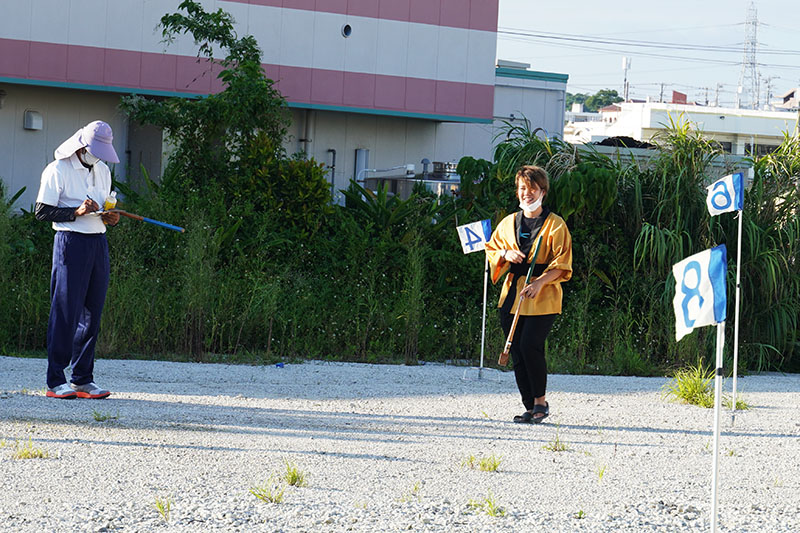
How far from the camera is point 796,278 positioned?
12.2 m

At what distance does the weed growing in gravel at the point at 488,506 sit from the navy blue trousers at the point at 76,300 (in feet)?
11.7

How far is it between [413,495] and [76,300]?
131 inches

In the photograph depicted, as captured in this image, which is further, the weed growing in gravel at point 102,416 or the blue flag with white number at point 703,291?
the weed growing in gravel at point 102,416

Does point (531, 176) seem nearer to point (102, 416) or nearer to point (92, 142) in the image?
point (92, 142)

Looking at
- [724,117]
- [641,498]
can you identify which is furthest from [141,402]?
[724,117]

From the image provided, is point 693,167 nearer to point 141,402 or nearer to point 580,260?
point 580,260

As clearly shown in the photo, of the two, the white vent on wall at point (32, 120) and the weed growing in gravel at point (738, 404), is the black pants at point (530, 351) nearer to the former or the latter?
the weed growing in gravel at point (738, 404)

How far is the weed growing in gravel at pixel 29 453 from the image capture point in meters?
5.82

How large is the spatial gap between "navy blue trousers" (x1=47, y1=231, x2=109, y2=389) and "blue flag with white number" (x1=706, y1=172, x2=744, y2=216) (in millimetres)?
5029

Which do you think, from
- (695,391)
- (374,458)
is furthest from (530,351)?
(695,391)

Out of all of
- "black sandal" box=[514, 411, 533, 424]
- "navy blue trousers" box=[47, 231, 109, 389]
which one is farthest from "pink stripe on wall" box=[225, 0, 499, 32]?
"black sandal" box=[514, 411, 533, 424]

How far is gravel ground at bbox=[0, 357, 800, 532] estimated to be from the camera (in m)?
4.96

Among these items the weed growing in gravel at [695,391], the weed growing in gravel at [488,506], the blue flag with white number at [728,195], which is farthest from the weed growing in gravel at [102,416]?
the blue flag with white number at [728,195]

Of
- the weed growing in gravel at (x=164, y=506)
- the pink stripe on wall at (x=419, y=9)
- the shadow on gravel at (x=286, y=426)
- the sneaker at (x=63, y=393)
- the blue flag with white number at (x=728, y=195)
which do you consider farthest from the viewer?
the pink stripe on wall at (x=419, y=9)
